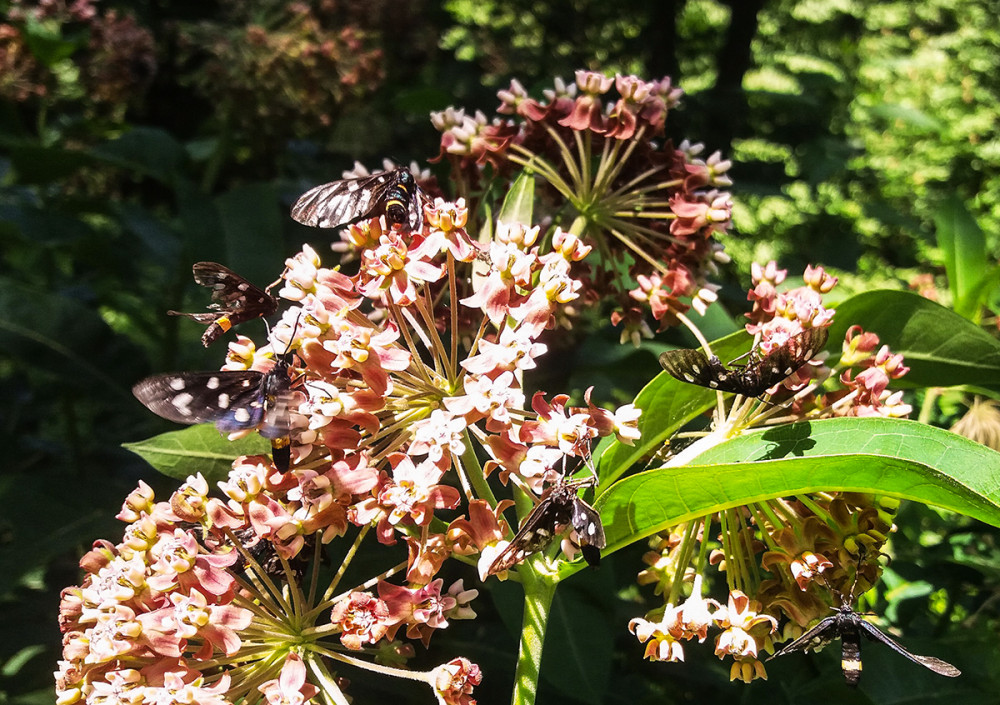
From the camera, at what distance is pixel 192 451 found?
1210mm

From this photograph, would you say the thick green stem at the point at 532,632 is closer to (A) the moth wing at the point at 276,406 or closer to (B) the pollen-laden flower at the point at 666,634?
(B) the pollen-laden flower at the point at 666,634

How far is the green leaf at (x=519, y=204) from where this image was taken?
4.20 ft

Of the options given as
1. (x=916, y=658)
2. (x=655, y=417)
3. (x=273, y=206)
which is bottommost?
(x=273, y=206)

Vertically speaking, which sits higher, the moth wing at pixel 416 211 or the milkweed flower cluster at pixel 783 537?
the moth wing at pixel 416 211

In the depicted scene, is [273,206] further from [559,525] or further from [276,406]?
[559,525]

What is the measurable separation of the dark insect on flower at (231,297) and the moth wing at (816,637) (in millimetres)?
775

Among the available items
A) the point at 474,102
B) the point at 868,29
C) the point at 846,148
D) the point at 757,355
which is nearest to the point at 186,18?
the point at 474,102

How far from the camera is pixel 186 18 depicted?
12.9ft

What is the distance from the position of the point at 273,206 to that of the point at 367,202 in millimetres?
1212

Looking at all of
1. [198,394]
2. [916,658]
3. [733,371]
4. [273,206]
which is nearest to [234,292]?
[198,394]

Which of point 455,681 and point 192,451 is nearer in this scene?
point 455,681

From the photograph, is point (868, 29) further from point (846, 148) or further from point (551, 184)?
point (551, 184)

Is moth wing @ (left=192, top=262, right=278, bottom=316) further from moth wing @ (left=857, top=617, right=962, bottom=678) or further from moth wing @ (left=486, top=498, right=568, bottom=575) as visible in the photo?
moth wing @ (left=857, top=617, right=962, bottom=678)

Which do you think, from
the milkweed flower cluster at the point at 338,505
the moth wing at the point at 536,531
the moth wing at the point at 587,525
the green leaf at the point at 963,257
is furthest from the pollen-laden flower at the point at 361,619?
the green leaf at the point at 963,257
